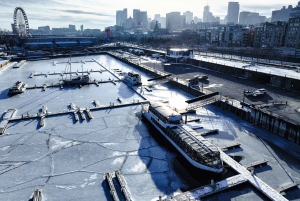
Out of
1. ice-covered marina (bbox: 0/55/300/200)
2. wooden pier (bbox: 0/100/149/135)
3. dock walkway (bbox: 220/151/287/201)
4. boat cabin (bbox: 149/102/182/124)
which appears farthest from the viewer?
wooden pier (bbox: 0/100/149/135)

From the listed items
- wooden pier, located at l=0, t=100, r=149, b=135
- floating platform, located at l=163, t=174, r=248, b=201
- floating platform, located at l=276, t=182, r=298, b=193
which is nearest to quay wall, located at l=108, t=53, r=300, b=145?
floating platform, located at l=276, t=182, r=298, b=193

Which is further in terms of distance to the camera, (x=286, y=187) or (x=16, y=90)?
(x=16, y=90)

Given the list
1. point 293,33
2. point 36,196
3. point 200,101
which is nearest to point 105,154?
point 36,196

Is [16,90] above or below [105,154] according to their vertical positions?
above

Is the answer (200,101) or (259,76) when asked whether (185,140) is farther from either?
(259,76)

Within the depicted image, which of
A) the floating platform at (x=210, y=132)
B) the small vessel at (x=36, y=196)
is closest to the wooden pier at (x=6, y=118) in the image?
the small vessel at (x=36, y=196)

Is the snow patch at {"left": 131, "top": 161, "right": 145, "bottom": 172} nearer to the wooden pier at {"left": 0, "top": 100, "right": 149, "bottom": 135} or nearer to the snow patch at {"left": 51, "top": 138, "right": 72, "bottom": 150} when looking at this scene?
the snow patch at {"left": 51, "top": 138, "right": 72, "bottom": 150}

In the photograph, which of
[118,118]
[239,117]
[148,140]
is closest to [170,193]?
[148,140]
